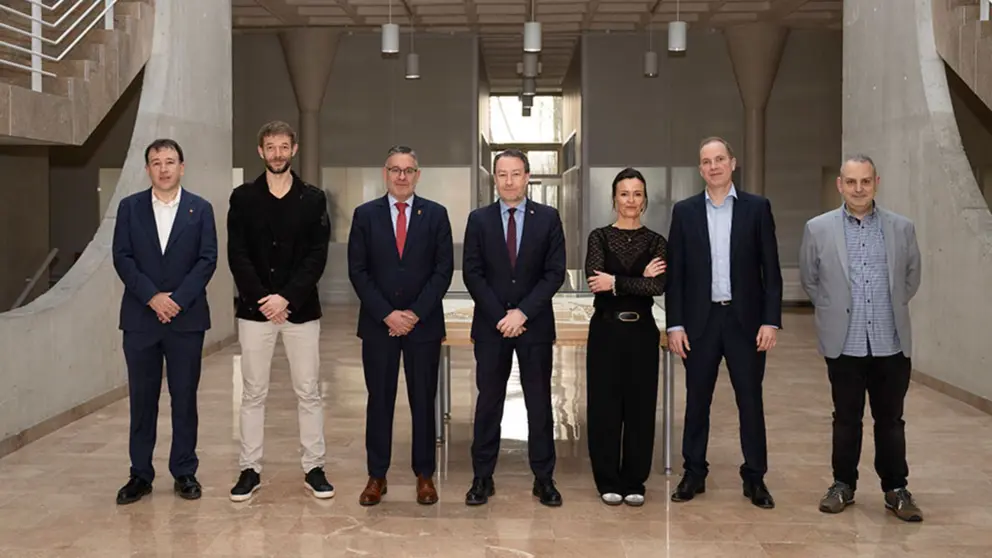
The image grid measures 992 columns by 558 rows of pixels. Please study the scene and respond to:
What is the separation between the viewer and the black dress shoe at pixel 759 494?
527 centimetres

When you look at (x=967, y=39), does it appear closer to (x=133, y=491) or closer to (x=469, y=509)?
(x=469, y=509)

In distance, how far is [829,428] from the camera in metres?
7.44

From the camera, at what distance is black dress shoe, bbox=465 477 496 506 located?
208 inches

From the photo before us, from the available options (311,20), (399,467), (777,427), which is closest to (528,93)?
(311,20)

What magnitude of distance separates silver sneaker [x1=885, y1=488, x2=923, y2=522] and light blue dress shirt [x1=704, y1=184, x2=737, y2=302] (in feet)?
4.22

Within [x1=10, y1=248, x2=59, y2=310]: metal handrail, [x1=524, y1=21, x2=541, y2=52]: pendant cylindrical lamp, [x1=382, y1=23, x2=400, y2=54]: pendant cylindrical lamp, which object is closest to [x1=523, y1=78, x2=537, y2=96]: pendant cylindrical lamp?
[x1=382, y1=23, x2=400, y2=54]: pendant cylindrical lamp

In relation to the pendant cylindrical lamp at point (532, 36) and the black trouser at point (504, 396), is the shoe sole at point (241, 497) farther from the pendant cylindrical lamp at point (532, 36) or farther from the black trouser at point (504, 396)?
the pendant cylindrical lamp at point (532, 36)

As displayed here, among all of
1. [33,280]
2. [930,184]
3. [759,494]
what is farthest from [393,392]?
[33,280]

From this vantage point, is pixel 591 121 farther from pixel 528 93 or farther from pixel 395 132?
pixel 395 132

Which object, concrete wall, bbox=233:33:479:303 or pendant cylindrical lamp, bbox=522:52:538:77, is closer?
pendant cylindrical lamp, bbox=522:52:538:77

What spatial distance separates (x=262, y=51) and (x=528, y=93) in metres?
5.48

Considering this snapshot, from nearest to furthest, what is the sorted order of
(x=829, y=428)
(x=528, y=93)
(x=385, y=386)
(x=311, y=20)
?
1. (x=385, y=386)
2. (x=829, y=428)
3. (x=311, y=20)
4. (x=528, y=93)

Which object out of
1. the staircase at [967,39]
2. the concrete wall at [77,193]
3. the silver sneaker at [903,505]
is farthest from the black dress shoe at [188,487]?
the concrete wall at [77,193]

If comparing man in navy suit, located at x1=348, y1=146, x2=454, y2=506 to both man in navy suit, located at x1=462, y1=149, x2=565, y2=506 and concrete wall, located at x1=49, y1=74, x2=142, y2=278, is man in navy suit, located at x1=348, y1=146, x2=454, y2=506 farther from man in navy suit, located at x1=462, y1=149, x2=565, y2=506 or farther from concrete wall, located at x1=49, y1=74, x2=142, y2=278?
concrete wall, located at x1=49, y1=74, x2=142, y2=278
